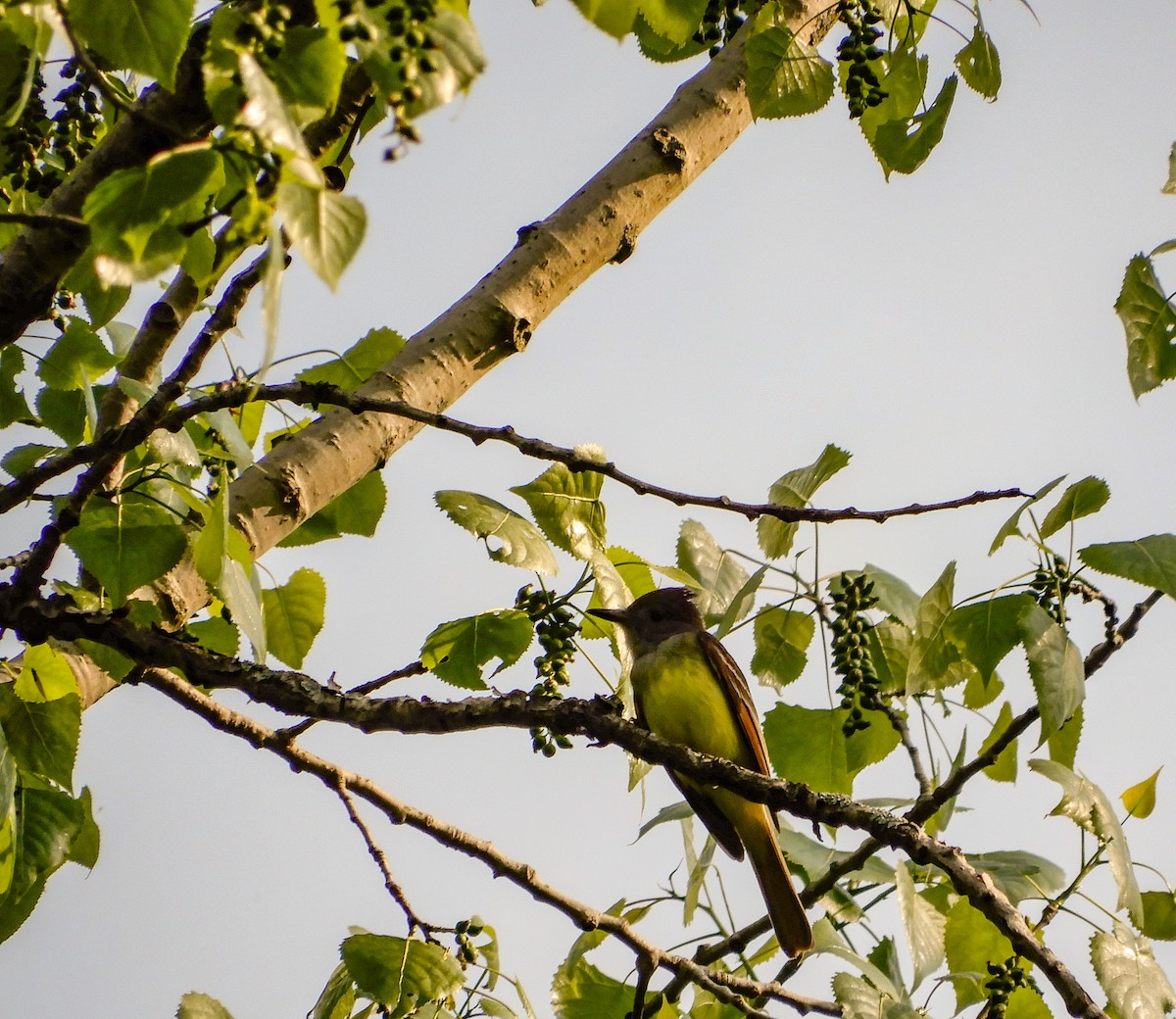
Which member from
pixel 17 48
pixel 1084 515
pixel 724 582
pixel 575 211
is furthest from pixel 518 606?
pixel 17 48

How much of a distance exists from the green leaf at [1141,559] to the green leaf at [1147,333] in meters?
0.50

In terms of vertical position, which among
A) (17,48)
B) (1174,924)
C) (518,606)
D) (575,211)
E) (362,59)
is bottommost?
(1174,924)

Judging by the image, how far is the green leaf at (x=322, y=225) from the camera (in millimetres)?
1312

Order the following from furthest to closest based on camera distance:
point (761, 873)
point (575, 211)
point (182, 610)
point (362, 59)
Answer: point (761, 873) < point (575, 211) < point (182, 610) < point (362, 59)

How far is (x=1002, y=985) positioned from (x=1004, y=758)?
87 centimetres

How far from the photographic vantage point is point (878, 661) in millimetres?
3955

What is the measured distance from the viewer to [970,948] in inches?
142

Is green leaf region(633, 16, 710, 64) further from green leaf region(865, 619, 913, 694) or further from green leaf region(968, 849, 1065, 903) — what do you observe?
green leaf region(968, 849, 1065, 903)

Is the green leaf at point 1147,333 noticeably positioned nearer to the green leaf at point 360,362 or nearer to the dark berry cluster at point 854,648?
the dark berry cluster at point 854,648

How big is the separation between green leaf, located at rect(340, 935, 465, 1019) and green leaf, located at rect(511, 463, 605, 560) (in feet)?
3.93

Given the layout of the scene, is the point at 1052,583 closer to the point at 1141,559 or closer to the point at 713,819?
the point at 1141,559

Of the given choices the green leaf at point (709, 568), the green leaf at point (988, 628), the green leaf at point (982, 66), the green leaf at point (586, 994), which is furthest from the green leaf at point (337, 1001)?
the green leaf at point (982, 66)

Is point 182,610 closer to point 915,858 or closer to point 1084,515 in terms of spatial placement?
point 915,858

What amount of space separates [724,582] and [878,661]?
22.9 inches
